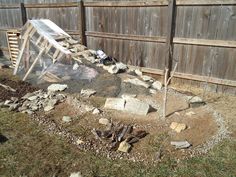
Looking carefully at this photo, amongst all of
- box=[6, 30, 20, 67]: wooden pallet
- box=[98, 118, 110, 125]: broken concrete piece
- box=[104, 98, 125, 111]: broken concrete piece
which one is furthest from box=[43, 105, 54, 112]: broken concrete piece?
box=[6, 30, 20, 67]: wooden pallet

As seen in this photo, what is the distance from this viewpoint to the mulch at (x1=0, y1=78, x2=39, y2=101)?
8328 mm

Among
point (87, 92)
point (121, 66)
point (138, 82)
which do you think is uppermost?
point (121, 66)

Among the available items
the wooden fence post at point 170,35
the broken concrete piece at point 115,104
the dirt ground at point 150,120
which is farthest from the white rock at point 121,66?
the broken concrete piece at point 115,104

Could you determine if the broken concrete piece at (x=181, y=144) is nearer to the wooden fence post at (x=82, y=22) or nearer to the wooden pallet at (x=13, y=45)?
the wooden fence post at (x=82, y=22)

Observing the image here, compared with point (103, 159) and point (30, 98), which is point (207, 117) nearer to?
point (103, 159)

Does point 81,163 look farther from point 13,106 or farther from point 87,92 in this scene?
point 13,106

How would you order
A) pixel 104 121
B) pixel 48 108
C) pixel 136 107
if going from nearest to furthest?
pixel 104 121, pixel 136 107, pixel 48 108

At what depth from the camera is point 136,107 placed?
22.7 ft

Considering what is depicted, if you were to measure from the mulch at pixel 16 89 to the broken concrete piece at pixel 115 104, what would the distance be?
3.03m

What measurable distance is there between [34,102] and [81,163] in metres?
3.39

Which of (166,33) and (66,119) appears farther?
(166,33)

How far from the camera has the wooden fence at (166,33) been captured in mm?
7457

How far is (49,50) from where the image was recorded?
911 cm

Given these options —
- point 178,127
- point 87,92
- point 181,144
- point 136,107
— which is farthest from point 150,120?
point 87,92
